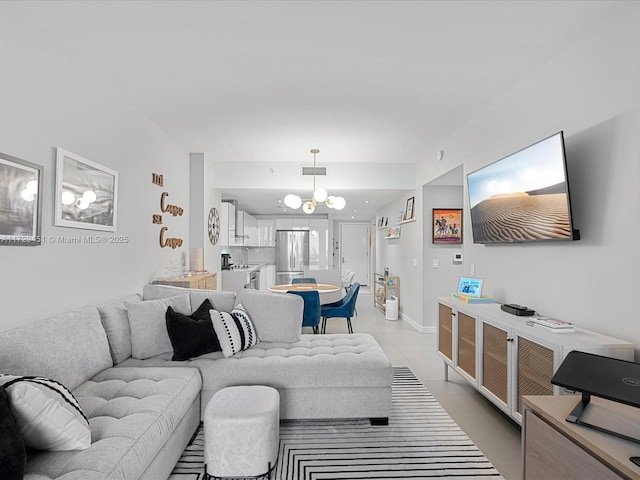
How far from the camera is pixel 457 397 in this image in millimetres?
3432

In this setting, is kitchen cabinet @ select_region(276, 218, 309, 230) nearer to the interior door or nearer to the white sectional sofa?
the interior door

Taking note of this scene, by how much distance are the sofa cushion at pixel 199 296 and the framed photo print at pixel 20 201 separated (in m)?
1.32

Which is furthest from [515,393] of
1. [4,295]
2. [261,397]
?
[4,295]

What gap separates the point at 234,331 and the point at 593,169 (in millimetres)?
2677

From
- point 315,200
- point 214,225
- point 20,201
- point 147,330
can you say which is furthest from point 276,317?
point 214,225

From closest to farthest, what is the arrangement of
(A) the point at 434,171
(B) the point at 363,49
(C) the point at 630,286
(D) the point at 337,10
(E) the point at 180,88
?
(C) the point at 630,286, (D) the point at 337,10, (B) the point at 363,49, (E) the point at 180,88, (A) the point at 434,171

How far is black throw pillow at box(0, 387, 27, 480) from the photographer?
1.29 m

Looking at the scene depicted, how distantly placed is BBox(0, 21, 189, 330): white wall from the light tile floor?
296 cm

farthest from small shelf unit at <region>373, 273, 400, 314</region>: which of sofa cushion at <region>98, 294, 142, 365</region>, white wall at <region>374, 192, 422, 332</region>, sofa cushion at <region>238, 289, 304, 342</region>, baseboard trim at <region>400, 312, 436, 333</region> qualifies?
sofa cushion at <region>98, 294, 142, 365</region>

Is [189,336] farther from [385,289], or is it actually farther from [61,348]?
[385,289]

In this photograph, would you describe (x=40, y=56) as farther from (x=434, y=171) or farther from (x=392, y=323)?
(x=392, y=323)

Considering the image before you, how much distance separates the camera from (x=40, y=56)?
2506 mm

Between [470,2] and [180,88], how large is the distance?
93.3 inches

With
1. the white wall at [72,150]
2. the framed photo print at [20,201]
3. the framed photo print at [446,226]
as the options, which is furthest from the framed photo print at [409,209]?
the framed photo print at [20,201]
